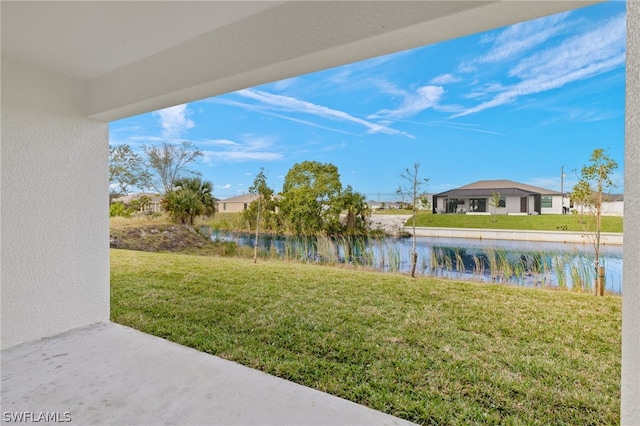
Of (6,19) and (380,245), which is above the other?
(6,19)

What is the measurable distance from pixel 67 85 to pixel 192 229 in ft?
18.1

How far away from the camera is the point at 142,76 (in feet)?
7.77

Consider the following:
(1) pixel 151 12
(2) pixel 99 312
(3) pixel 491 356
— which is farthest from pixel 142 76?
(3) pixel 491 356

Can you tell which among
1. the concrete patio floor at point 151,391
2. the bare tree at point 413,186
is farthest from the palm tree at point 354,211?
the concrete patio floor at point 151,391

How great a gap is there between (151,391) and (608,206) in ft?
16.7

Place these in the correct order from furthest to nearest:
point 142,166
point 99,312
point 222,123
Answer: point 142,166
point 222,123
point 99,312

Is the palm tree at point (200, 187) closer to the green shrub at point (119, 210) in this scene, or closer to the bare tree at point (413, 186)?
the green shrub at point (119, 210)

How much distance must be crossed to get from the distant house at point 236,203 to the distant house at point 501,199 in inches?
152

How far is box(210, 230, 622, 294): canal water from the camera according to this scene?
4.16 meters

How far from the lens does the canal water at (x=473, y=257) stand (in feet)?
13.6

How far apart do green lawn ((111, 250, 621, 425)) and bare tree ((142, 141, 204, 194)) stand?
3697 millimetres

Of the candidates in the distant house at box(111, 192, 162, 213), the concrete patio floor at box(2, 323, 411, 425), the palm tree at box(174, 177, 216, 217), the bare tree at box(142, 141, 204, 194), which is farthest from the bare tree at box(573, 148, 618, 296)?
the distant house at box(111, 192, 162, 213)

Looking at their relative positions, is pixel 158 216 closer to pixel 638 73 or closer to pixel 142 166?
pixel 142 166

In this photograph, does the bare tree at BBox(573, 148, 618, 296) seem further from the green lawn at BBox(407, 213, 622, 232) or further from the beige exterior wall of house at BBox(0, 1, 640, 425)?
the beige exterior wall of house at BBox(0, 1, 640, 425)
